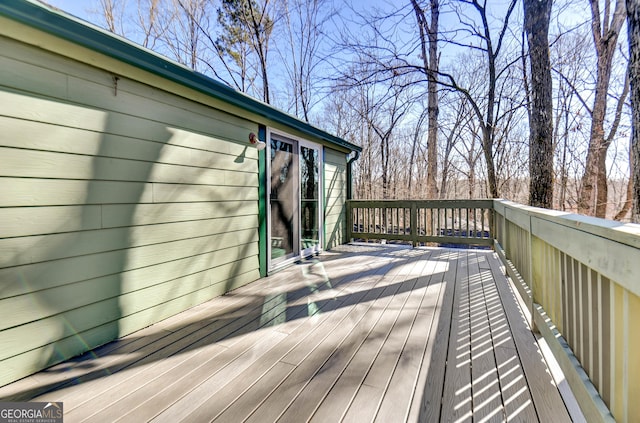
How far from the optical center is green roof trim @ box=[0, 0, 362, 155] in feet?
5.01

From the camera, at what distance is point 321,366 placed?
174 centimetres

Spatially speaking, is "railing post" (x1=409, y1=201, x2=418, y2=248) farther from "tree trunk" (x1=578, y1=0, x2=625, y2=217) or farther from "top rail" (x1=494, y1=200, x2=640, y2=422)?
"tree trunk" (x1=578, y1=0, x2=625, y2=217)

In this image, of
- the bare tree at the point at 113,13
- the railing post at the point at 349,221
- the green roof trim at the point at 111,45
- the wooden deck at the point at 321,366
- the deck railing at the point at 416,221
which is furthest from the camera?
the bare tree at the point at 113,13

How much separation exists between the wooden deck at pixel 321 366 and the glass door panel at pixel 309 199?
72.3 inches

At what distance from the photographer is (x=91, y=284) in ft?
6.36

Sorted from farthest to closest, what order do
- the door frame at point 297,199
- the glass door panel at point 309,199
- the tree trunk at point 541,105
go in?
the glass door panel at point 309,199 → the tree trunk at point 541,105 → the door frame at point 297,199

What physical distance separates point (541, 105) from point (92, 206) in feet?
17.7

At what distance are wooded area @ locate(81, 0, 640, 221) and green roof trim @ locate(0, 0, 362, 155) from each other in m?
4.38

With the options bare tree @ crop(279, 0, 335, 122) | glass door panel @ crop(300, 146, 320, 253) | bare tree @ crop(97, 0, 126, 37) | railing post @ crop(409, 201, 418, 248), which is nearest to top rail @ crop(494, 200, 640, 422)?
glass door panel @ crop(300, 146, 320, 253)

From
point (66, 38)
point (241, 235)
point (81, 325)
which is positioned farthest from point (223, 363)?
point (66, 38)

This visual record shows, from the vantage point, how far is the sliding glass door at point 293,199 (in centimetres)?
391

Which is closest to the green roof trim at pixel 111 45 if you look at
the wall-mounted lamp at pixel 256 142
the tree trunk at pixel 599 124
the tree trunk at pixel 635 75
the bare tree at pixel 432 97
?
the wall-mounted lamp at pixel 256 142

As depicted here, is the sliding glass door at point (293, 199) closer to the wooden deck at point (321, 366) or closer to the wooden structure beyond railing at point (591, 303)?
the wooden deck at point (321, 366)

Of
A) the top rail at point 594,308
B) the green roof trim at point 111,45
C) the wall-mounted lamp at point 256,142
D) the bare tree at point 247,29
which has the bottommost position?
the top rail at point 594,308
